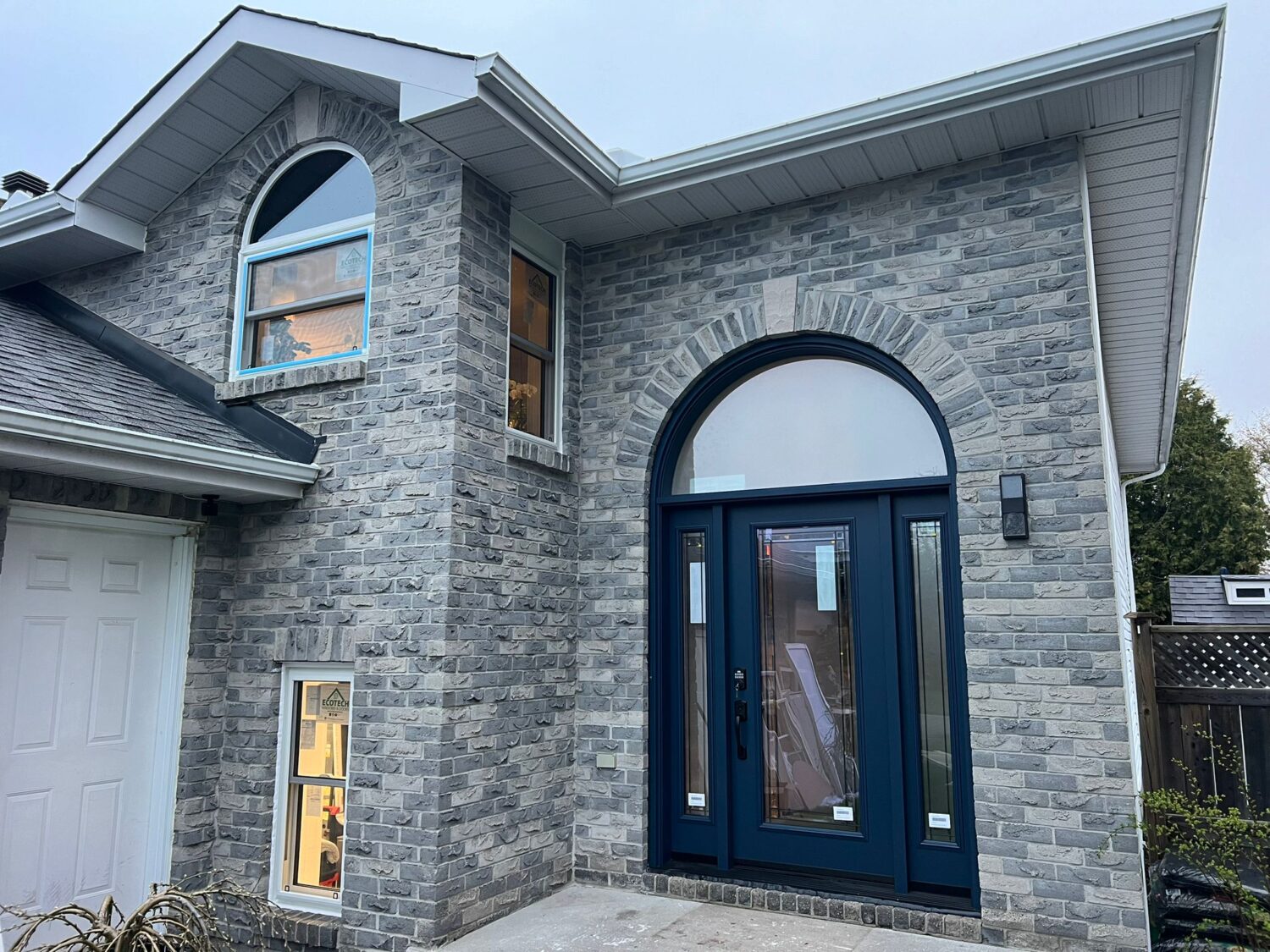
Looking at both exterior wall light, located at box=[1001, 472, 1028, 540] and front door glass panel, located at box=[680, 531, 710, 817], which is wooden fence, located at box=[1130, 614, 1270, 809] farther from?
front door glass panel, located at box=[680, 531, 710, 817]

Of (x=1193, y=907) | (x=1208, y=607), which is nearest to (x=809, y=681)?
(x=1193, y=907)

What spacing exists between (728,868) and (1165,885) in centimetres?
250

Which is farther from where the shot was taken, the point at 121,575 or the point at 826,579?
the point at 826,579

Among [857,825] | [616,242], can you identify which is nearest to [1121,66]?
[616,242]

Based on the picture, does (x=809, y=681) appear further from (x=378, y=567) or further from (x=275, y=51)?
(x=275, y=51)

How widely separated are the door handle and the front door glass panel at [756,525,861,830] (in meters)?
0.11

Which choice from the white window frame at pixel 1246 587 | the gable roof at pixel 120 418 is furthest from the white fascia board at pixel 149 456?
the white window frame at pixel 1246 587

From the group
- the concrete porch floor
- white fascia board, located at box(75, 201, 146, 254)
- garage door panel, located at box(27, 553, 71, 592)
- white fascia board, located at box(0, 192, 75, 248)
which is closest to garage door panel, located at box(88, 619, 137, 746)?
garage door panel, located at box(27, 553, 71, 592)

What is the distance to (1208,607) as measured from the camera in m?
14.1

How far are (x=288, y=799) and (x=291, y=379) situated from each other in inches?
91.3

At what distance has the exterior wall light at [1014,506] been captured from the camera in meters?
4.41

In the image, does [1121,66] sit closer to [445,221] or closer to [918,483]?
[918,483]

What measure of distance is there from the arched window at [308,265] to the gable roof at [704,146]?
0.49 meters

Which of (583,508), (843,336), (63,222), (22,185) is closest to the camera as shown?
(843,336)
